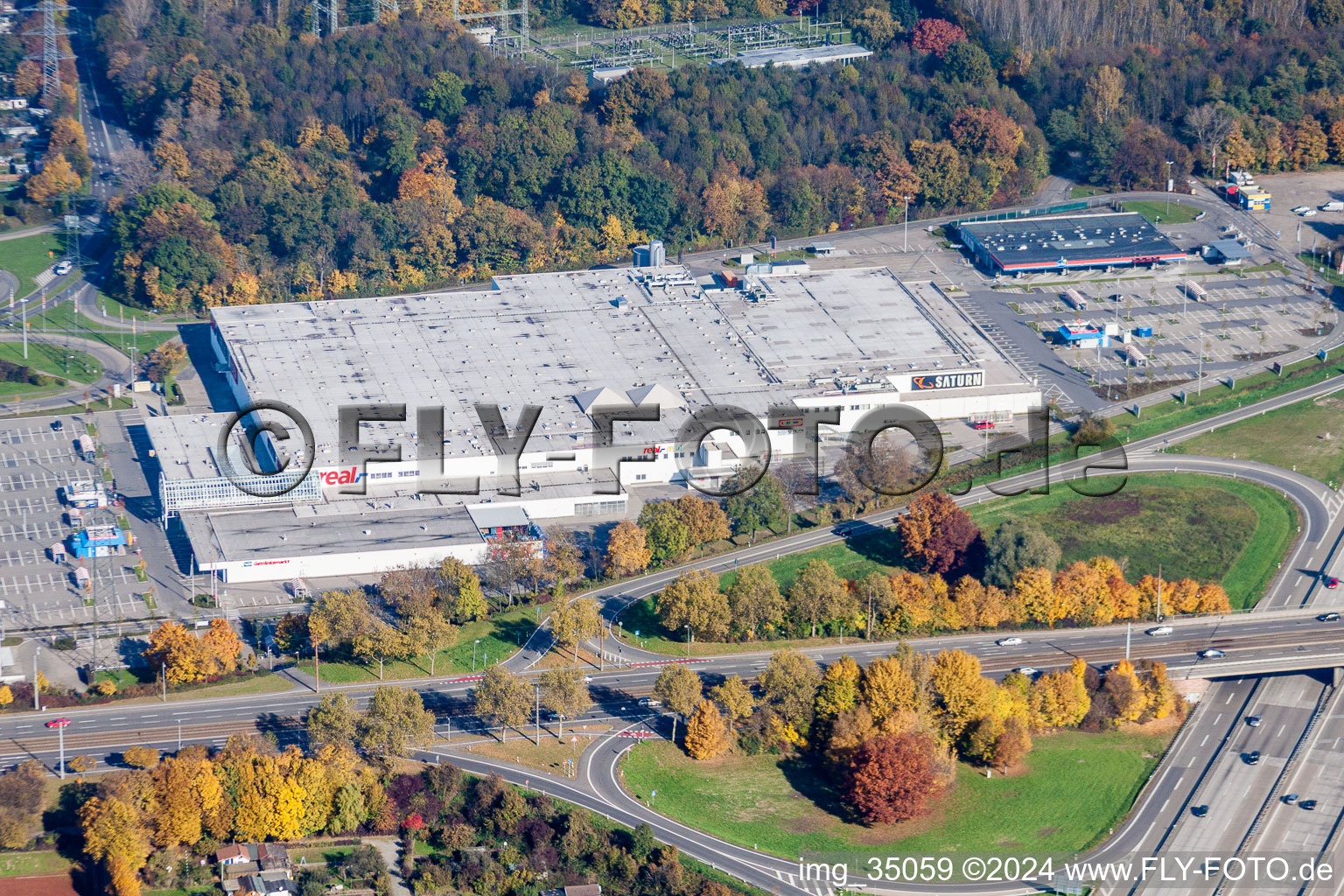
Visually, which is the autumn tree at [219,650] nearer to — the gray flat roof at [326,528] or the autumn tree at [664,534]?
the gray flat roof at [326,528]


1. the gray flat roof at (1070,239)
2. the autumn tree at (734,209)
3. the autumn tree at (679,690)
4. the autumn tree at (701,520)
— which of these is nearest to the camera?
the autumn tree at (679,690)

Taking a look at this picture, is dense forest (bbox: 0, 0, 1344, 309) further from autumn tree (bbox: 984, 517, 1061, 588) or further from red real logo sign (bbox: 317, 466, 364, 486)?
autumn tree (bbox: 984, 517, 1061, 588)

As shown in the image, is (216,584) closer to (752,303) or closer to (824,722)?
(824,722)

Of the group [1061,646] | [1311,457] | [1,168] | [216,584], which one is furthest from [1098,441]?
[1,168]

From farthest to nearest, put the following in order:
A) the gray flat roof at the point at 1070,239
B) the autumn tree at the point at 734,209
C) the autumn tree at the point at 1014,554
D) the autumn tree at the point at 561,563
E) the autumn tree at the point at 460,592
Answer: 1. the autumn tree at the point at 734,209
2. the gray flat roof at the point at 1070,239
3. the autumn tree at the point at 561,563
4. the autumn tree at the point at 1014,554
5. the autumn tree at the point at 460,592

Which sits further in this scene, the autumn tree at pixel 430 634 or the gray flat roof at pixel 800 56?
the gray flat roof at pixel 800 56

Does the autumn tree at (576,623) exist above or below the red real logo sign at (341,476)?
below

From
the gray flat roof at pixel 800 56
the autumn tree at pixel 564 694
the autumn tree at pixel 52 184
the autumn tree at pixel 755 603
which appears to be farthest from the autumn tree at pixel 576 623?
the gray flat roof at pixel 800 56
